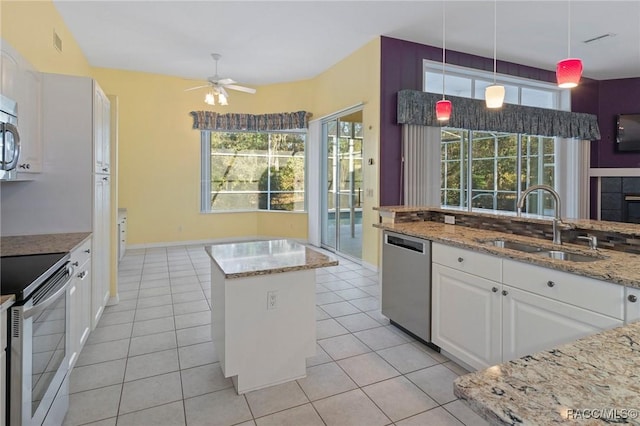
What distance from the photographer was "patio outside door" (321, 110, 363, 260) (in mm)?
5840

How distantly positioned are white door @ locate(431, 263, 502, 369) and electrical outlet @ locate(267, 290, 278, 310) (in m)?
1.17

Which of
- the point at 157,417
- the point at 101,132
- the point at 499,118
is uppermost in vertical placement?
the point at 499,118

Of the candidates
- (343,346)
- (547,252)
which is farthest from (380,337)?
(547,252)

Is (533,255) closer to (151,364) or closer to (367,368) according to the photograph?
(367,368)

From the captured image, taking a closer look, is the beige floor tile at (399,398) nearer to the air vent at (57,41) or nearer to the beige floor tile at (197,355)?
the beige floor tile at (197,355)

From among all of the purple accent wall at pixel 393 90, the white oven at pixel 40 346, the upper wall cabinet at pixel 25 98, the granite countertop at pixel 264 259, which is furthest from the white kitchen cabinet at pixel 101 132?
the purple accent wall at pixel 393 90

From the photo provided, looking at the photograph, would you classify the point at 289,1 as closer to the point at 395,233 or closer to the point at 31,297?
the point at 395,233

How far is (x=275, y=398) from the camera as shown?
213cm

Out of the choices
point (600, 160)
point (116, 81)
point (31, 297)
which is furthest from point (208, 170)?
point (600, 160)

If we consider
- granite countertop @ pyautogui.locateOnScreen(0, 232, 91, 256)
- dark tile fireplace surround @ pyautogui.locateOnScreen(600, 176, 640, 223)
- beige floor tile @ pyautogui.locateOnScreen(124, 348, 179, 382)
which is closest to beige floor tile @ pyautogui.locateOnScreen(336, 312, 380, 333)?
beige floor tile @ pyautogui.locateOnScreen(124, 348, 179, 382)

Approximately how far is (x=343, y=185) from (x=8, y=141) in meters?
4.69

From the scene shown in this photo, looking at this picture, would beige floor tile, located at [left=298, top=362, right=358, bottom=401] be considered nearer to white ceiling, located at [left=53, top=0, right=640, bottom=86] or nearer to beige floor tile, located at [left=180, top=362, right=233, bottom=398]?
beige floor tile, located at [left=180, top=362, right=233, bottom=398]

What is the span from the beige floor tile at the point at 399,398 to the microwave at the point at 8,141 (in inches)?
96.9

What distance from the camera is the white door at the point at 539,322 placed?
1.64 meters
